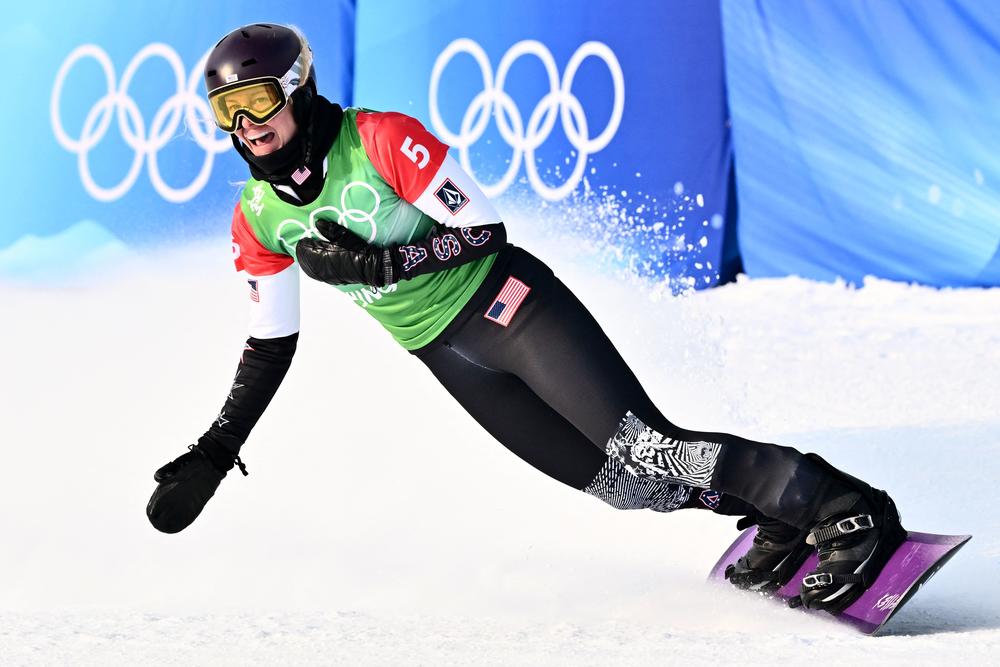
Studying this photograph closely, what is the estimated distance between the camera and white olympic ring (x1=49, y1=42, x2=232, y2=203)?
8836 millimetres

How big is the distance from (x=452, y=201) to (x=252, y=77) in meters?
0.50

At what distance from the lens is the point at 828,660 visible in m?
2.12

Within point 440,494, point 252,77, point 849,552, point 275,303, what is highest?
Result: point 252,77

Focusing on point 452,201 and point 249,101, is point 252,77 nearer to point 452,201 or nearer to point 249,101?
point 249,101

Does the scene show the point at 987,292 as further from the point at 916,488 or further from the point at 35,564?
the point at 35,564

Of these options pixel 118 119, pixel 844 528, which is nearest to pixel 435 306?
pixel 844 528

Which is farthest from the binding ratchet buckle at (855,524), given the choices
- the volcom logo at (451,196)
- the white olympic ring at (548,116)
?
the white olympic ring at (548,116)

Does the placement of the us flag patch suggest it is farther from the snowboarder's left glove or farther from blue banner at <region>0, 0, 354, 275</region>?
blue banner at <region>0, 0, 354, 275</region>

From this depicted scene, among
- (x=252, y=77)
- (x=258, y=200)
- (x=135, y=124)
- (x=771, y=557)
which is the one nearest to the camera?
(x=252, y=77)

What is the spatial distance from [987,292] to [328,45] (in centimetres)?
473

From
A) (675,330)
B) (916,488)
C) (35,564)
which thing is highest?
(675,330)

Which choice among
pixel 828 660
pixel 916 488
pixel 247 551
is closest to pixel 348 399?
pixel 247 551

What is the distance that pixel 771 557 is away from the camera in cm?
302

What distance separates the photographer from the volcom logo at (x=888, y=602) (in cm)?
264
